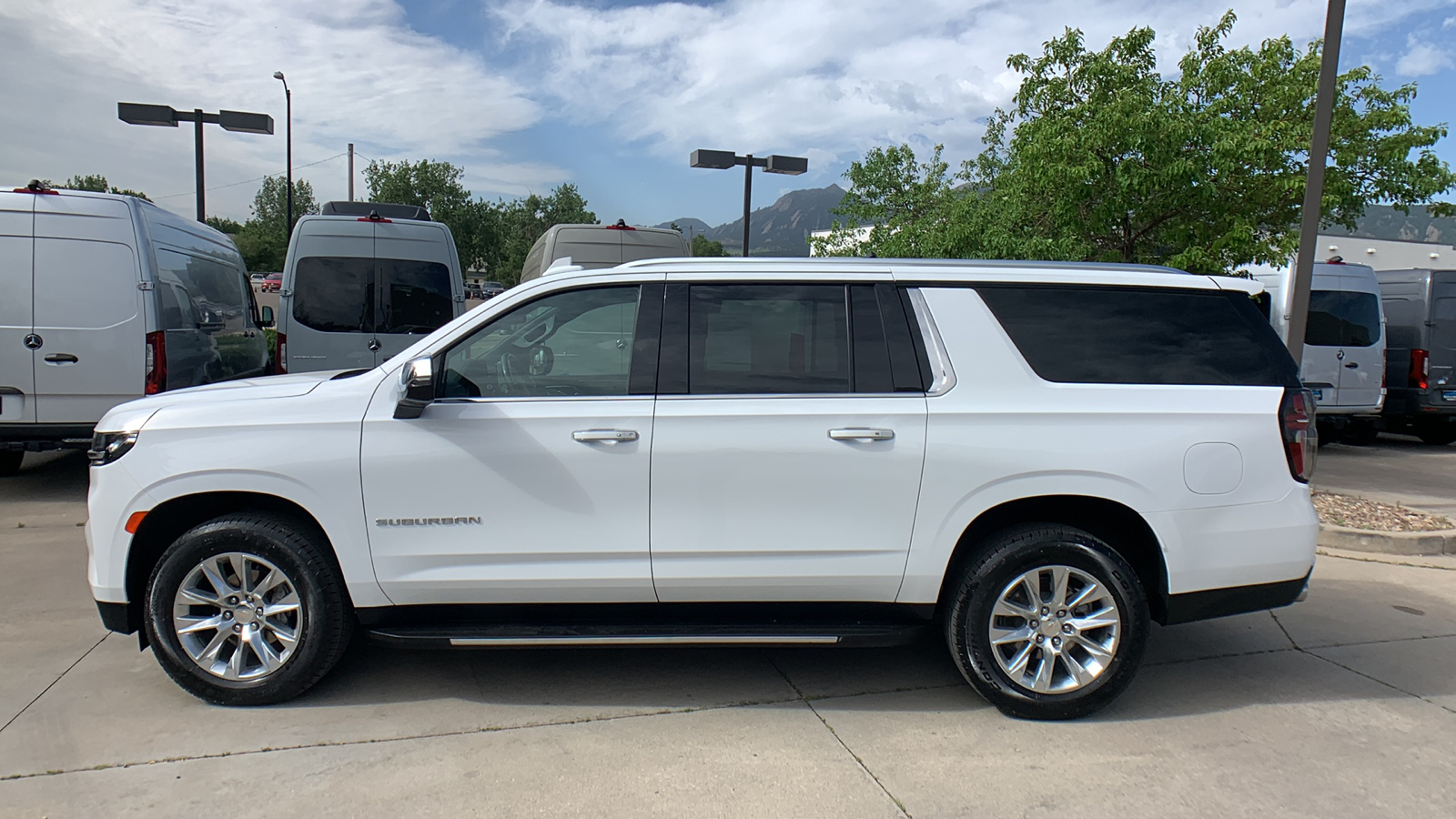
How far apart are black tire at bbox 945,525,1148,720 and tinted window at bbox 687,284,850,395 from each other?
0.94m

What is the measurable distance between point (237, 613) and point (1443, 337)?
49.4 feet

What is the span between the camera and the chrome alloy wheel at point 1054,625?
3900 mm

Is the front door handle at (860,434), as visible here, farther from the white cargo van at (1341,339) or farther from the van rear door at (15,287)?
the white cargo van at (1341,339)

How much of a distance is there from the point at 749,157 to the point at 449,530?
54.9ft

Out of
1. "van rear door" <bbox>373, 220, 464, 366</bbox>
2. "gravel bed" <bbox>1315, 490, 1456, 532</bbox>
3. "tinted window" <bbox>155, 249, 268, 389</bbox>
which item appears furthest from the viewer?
"van rear door" <bbox>373, 220, 464, 366</bbox>

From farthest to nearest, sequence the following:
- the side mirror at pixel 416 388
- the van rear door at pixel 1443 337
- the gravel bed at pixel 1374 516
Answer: the van rear door at pixel 1443 337 < the gravel bed at pixel 1374 516 < the side mirror at pixel 416 388

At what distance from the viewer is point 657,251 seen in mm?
11688

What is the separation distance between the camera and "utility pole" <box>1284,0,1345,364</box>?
24.9 feet

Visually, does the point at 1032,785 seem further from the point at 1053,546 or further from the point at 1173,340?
the point at 1173,340

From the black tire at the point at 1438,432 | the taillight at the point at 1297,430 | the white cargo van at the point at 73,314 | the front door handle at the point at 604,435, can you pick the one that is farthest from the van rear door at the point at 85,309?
the black tire at the point at 1438,432

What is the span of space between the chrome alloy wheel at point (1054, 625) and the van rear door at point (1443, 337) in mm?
12176

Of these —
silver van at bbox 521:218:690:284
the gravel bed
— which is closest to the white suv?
the gravel bed

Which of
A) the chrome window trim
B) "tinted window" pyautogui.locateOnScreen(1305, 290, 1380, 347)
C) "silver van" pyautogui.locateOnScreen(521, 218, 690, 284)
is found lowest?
the chrome window trim

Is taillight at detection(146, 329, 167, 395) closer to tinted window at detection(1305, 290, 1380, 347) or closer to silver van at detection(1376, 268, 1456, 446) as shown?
tinted window at detection(1305, 290, 1380, 347)
